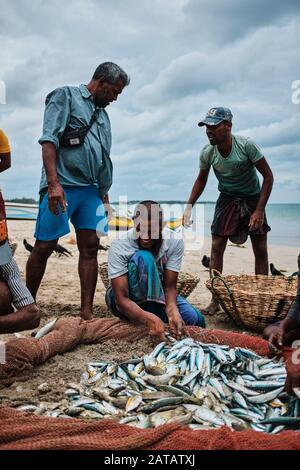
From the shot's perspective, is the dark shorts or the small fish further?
the dark shorts

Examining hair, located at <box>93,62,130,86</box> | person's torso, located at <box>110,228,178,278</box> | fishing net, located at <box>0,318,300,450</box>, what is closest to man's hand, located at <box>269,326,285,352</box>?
person's torso, located at <box>110,228,178,278</box>

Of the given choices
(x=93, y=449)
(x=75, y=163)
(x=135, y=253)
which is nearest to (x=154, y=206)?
(x=135, y=253)

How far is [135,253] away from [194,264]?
637cm

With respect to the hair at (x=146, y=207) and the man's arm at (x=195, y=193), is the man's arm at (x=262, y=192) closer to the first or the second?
the man's arm at (x=195, y=193)

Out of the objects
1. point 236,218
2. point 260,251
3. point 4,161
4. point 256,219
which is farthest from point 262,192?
point 4,161

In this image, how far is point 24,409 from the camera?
3211 mm

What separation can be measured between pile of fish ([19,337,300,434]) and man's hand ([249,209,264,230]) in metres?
2.03

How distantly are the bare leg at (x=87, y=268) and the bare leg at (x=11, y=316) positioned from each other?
4.67ft

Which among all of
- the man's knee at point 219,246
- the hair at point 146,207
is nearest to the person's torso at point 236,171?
the man's knee at point 219,246

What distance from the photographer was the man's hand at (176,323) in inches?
181

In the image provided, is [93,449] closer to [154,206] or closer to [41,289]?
[154,206]

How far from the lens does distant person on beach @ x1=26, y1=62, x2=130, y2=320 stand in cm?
499

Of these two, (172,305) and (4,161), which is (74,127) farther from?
(172,305)

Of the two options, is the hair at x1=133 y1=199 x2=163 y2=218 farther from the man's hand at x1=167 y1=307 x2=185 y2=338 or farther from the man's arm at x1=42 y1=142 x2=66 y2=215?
the man's hand at x1=167 y1=307 x2=185 y2=338
